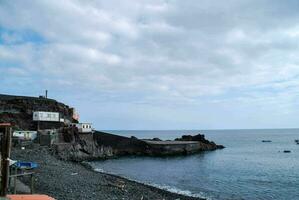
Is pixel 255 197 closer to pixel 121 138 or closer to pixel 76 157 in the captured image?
pixel 76 157

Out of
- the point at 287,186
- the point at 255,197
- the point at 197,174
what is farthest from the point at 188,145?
the point at 255,197

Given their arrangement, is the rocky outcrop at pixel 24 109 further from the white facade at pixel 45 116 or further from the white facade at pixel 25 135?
the white facade at pixel 25 135

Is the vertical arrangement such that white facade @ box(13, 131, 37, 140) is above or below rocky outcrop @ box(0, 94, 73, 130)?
below

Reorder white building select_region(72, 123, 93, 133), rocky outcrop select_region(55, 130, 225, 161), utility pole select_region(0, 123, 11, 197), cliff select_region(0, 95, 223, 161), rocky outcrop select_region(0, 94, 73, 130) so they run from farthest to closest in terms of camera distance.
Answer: white building select_region(72, 123, 93, 133) → rocky outcrop select_region(0, 94, 73, 130) → cliff select_region(0, 95, 223, 161) → rocky outcrop select_region(55, 130, 225, 161) → utility pole select_region(0, 123, 11, 197)

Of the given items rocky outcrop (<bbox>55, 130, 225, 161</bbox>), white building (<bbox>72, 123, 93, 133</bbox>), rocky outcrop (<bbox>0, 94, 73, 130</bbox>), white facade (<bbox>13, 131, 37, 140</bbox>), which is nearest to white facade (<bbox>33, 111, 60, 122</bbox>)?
rocky outcrop (<bbox>0, 94, 73, 130</bbox>)

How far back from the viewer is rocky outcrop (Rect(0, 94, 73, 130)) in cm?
8394

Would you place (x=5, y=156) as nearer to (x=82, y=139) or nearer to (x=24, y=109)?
(x=82, y=139)

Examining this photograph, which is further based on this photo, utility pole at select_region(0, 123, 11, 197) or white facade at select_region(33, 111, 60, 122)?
white facade at select_region(33, 111, 60, 122)

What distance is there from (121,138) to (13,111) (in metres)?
26.4

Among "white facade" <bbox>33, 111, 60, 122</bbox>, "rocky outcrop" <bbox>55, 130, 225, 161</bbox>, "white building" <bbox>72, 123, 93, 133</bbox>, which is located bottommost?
"rocky outcrop" <bbox>55, 130, 225, 161</bbox>

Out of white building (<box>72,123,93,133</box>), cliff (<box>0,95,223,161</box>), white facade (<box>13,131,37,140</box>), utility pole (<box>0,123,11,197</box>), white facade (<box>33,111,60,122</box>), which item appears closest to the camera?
utility pole (<box>0,123,11,197</box>)

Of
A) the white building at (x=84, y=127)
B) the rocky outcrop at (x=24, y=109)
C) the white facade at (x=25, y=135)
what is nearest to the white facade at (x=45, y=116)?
the rocky outcrop at (x=24, y=109)

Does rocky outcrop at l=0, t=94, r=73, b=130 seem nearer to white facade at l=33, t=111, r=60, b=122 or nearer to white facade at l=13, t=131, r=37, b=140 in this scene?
white facade at l=33, t=111, r=60, b=122

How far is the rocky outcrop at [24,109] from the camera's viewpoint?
83.9 m
